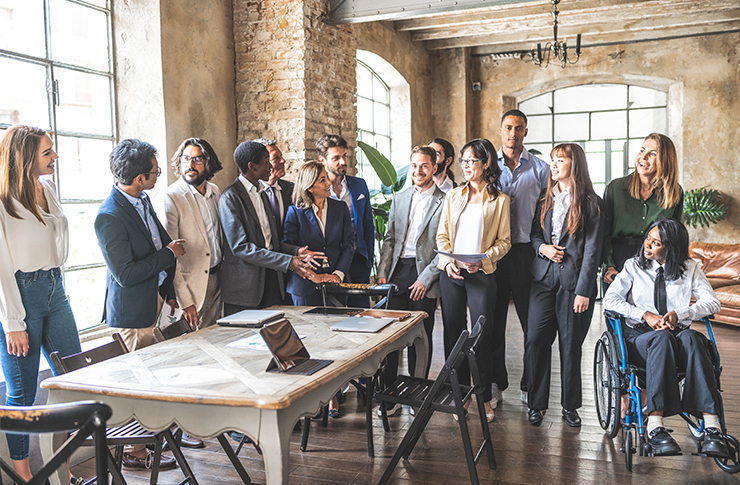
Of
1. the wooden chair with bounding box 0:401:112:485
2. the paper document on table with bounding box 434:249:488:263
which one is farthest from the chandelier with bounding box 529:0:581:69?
the wooden chair with bounding box 0:401:112:485

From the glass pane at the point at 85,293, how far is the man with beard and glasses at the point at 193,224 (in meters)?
1.27

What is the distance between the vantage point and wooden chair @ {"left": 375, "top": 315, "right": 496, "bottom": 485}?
9.29 feet

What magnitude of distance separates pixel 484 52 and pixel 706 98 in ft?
12.1

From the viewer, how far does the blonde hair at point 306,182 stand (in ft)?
12.7

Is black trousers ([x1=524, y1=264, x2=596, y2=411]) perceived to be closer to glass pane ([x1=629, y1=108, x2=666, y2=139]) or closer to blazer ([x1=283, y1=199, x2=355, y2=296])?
blazer ([x1=283, y1=199, x2=355, y2=296])

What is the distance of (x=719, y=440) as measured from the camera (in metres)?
2.93

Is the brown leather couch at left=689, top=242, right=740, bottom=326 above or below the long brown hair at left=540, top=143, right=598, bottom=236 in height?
below

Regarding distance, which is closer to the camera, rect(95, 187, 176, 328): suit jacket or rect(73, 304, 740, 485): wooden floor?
rect(95, 187, 176, 328): suit jacket

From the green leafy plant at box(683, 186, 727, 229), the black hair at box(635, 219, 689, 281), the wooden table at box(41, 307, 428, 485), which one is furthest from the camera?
the green leafy plant at box(683, 186, 727, 229)

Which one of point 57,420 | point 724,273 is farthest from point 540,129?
point 57,420

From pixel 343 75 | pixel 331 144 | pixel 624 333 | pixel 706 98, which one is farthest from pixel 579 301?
pixel 706 98

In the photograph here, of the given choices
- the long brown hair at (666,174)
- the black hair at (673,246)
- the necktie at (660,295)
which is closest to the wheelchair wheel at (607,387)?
the necktie at (660,295)

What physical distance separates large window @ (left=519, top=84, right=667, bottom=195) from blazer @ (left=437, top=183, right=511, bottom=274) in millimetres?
8105

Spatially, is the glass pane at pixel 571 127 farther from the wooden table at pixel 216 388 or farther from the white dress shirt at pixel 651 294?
the wooden table at pixel 216 388
